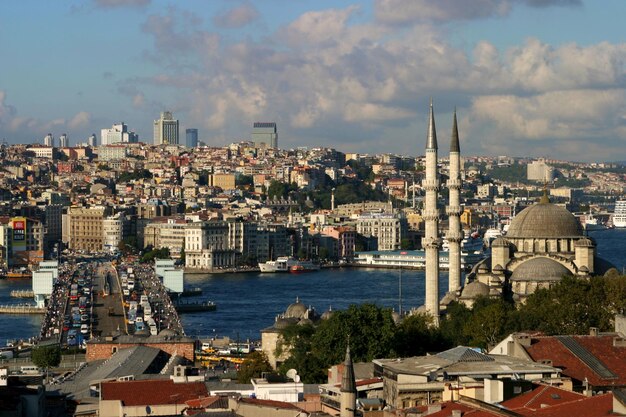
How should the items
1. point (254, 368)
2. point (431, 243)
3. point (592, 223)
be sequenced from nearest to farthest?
1. point (254, 368)
2. point (431, 243)
3. point (592, 223)

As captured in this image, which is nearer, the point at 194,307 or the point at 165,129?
the point at 194,307

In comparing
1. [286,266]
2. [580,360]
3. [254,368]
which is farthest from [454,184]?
[286,266]

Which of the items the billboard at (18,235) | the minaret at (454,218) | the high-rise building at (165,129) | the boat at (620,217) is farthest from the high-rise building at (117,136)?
the minaret at (454,218)

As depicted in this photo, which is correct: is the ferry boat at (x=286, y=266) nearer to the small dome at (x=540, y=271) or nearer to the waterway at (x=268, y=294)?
the waterway at (x=268, y=294)

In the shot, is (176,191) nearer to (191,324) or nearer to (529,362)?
(191,324)

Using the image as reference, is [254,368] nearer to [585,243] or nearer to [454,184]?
[585,243]
